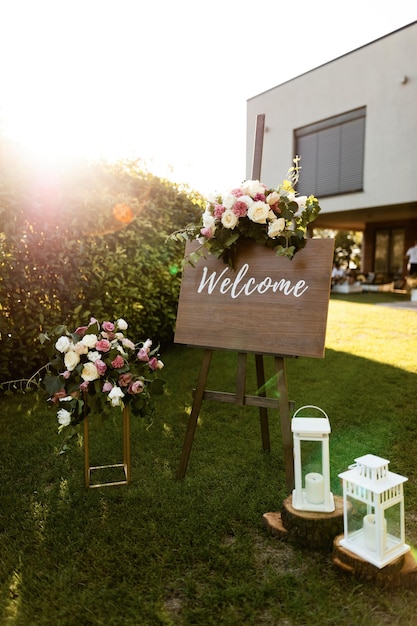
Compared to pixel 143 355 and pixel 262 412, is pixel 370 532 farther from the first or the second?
pixel 143 355

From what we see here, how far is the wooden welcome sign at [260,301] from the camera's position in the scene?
93.6 inches

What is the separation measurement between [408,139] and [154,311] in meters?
9.96

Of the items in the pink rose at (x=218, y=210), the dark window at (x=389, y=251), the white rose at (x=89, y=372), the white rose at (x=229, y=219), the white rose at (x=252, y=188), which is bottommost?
the white rose at (x=89, y=372)

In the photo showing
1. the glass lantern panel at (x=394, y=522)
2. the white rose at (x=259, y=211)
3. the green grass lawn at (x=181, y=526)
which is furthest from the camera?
the white rose at (x=259, y=211)

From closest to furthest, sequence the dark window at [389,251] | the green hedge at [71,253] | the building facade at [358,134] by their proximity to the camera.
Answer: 1. the green hedge at [71,253]
2. the building facade at [358,134]
3. the dark window at [389,251]

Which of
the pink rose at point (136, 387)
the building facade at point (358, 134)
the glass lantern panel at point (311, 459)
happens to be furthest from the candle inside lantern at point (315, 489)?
the building facade at point (358, 134)

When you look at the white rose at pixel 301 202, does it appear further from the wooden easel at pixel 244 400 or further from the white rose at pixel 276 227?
the wooden easel at pixel 244 400

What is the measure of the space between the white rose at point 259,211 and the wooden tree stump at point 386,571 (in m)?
1.56

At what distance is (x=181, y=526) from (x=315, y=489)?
68 centimetres

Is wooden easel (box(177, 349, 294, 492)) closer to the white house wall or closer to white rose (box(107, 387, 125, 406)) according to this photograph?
white rose (box(107, 387, 125, 406))

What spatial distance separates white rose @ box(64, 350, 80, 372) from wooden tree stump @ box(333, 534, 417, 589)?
5.18 ft

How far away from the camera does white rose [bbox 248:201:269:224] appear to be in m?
2.36

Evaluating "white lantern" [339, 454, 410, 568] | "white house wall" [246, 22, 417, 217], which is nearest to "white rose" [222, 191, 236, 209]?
"white lantern" [339, 454, 410, 568]

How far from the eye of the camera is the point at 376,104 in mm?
12805
